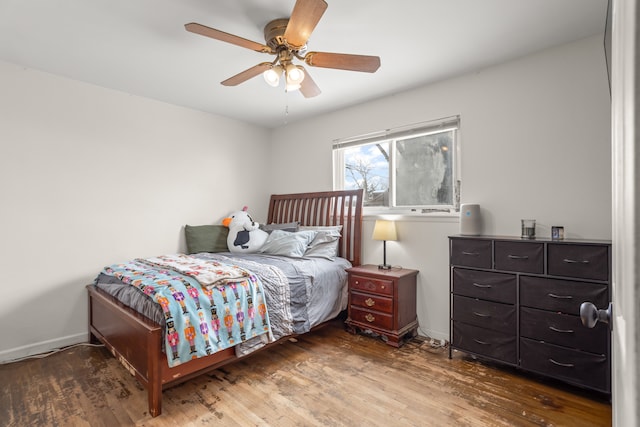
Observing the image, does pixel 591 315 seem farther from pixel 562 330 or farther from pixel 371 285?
pixel 371 285

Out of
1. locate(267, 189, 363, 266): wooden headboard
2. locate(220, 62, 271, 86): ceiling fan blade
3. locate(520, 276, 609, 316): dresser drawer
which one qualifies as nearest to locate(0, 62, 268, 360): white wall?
locate(267, 189, 363, 266): wooden headboard

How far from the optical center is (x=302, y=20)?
1788 millimetres

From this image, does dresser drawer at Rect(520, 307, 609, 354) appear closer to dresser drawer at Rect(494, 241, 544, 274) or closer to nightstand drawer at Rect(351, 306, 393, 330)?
dresser drawer at Rect(494, 241, 544, 274)

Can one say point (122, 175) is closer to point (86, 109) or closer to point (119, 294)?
point (86, 109)

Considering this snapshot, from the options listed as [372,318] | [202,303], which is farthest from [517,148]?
[202,303]

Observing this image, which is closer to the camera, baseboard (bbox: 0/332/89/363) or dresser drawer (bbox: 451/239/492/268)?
dresser drawer (bbox: 451/239/492/268)

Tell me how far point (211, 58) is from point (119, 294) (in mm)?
2004

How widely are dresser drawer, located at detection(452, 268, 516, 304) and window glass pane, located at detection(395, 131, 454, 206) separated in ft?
2.69

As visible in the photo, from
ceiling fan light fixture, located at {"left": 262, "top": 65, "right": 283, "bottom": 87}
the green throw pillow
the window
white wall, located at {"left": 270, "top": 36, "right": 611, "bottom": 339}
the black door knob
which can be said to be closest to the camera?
the black door knob

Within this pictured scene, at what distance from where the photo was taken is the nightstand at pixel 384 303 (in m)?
2.97

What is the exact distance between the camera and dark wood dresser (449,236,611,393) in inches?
80.9

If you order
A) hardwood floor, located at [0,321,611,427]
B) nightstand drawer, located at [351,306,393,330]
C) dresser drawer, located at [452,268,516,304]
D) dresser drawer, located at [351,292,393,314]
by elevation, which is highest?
dresser drawer, located at [452,268,516,304]

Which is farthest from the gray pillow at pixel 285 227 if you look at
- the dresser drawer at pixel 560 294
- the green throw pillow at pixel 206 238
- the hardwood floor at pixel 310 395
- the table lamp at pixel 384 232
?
the dresser drawer at pixel 560 294

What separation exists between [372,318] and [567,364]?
148cm
